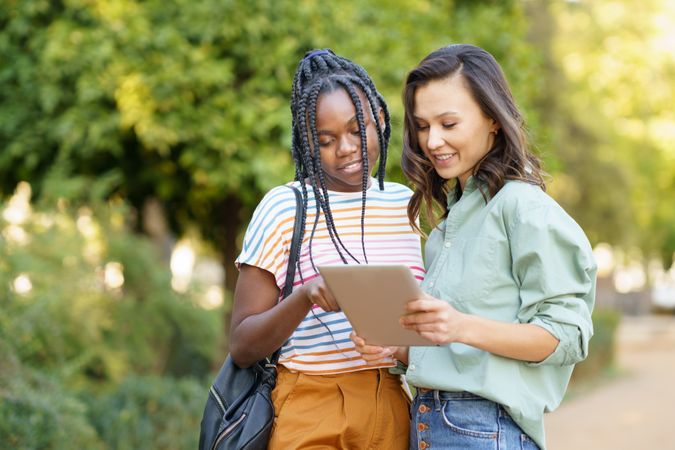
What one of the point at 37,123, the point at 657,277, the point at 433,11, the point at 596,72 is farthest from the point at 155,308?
the point at 657,277

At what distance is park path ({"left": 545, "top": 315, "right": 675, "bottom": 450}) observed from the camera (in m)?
8.95

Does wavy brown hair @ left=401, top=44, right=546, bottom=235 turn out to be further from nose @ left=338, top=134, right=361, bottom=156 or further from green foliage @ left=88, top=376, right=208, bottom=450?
green foliage @ left=88, top=376, right=208, bottom=450

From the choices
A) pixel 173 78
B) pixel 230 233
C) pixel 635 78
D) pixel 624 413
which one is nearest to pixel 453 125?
pixel 173 78

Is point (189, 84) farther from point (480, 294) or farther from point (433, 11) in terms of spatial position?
point (480, 294)

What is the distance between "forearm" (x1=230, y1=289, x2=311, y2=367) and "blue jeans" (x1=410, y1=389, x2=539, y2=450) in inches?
14.4

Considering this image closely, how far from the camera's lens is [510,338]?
195 cm

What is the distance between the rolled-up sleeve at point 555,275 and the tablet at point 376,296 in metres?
0.25

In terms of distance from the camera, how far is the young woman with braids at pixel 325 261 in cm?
222

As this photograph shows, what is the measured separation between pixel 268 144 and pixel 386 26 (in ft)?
4.73

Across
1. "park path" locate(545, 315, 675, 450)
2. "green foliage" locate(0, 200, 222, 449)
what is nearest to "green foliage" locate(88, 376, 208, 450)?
"green foliage" locate(0, 200, 222, 449)

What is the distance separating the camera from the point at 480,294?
2041 millimetres

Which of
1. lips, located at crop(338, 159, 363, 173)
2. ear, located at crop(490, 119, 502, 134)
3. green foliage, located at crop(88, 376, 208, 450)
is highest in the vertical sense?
ear, located at crop(490, 119, 502, 134)

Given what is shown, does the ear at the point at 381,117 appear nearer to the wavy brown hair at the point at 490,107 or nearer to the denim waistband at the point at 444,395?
the wavy brown hair at the point at 490,107

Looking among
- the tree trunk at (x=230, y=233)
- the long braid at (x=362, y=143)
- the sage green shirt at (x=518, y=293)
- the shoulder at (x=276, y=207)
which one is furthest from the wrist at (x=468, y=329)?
the tree trunk at (x=230, y=233)
